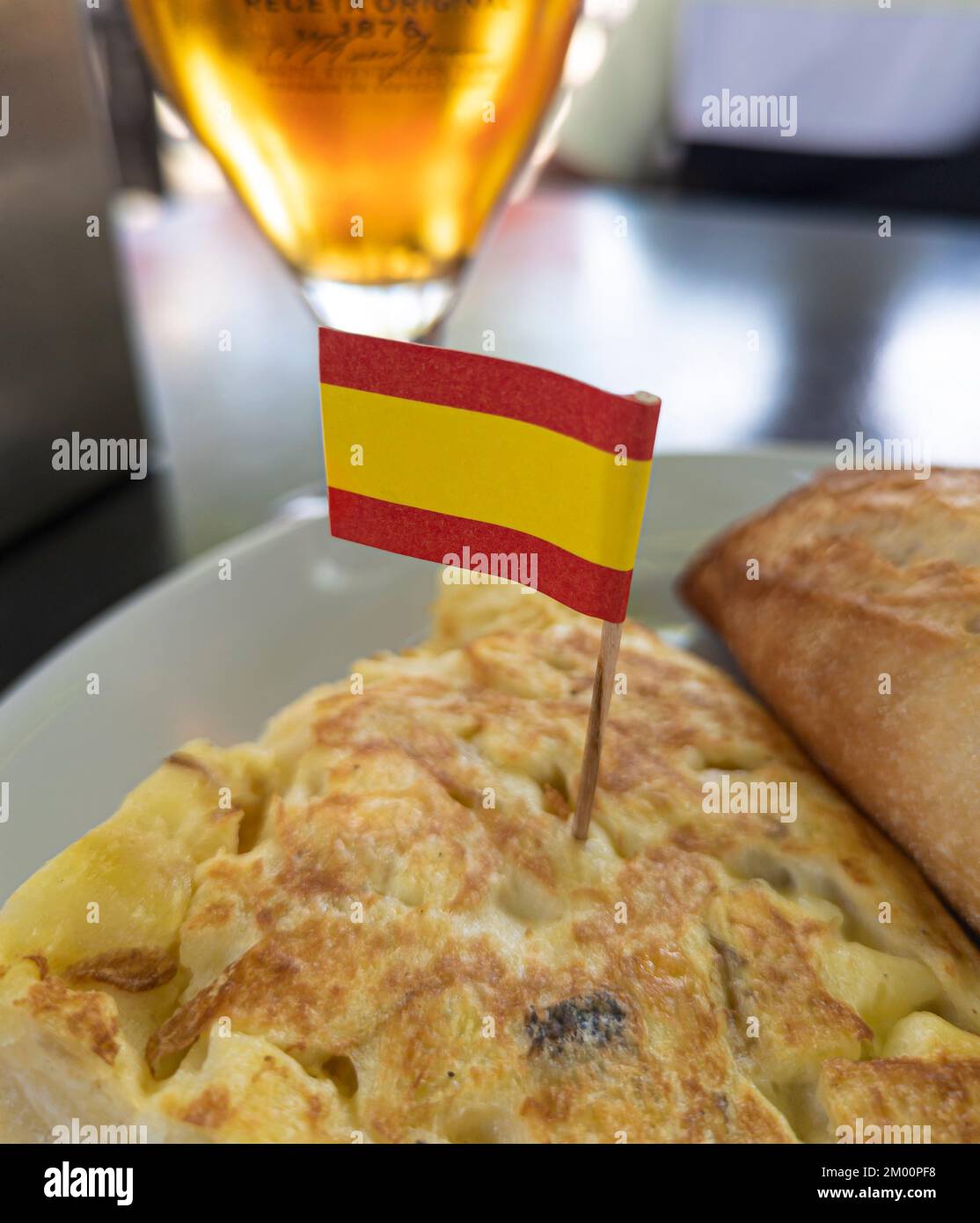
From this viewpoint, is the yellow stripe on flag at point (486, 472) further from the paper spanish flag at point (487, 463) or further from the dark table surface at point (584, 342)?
the dark table surface at point (584, 342)

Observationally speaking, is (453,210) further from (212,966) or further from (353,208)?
(212,966)

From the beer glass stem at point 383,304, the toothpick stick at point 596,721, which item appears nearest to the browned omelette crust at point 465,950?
the toothpick stick at point 596,721

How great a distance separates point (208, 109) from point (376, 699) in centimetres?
50

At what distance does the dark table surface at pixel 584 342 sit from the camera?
130 cm

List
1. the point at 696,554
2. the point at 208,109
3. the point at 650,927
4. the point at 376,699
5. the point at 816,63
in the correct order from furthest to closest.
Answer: the point at 816,63, the point at 696,554, the point at 208,109, the point at 376,699, the point at 650,927

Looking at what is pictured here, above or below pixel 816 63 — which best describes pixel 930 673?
below

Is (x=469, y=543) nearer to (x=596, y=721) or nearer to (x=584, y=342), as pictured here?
(x=596, y=721)

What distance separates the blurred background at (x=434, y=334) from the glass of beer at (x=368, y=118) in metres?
0.02

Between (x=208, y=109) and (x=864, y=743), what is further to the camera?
(x=208, y=109)

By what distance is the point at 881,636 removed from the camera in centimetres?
74

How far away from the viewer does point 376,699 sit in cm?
76

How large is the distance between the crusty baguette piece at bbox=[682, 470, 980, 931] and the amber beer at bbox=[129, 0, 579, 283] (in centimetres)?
38

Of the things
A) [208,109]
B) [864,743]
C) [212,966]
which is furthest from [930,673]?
[208,109]
